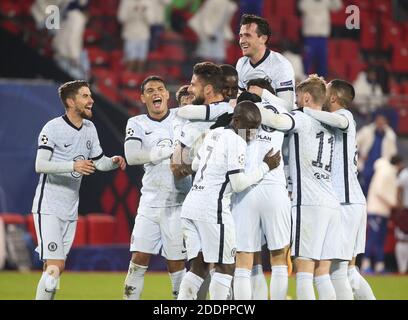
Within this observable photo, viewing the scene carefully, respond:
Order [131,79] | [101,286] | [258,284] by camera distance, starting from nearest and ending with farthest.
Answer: [258,284] < [101,286] < [131,79]

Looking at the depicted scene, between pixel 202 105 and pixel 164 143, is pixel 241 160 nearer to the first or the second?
pixel 202 105

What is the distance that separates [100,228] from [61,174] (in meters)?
6.16

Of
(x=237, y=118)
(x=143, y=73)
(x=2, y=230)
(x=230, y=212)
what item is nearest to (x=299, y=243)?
(x=230, y=212)

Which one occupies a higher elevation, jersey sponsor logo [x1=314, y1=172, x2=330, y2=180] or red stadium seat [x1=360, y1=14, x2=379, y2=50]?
red stadium seat [x1=360, y1=14, x2=379, y2=50]

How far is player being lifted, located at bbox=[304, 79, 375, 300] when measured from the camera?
930 centimetres

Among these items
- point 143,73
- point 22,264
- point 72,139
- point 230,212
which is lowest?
point 22,264

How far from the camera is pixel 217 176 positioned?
28.3ft

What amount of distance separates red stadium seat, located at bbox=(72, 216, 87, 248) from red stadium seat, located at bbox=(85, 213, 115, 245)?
2.4 inches

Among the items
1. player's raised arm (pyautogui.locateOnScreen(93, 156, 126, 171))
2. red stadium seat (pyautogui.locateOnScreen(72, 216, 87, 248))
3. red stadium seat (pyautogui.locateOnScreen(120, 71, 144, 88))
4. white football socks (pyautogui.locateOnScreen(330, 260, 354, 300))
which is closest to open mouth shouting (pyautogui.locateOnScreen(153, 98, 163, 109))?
player's raised arm (pyautogui.locateOnScreen(93, 156, 126, 171))

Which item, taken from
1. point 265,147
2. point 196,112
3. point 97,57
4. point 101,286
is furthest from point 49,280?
point 97,57

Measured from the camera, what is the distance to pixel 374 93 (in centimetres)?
2006

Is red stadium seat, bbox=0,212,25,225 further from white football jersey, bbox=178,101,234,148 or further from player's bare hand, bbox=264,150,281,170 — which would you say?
player's bare hand, bbox=264,150,281,170

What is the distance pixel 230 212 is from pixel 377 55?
1352 centimetres

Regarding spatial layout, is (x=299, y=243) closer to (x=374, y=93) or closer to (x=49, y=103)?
(x=49, y=103)
